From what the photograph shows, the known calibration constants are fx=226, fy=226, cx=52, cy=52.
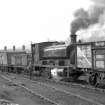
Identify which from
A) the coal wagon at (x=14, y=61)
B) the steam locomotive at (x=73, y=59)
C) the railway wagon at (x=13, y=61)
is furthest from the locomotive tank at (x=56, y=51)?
the railway wagon at (x=13, y=61)

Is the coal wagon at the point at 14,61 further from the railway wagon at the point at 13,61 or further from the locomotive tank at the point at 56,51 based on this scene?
the locomotive tank at the point at 56,51

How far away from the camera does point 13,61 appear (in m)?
32.5

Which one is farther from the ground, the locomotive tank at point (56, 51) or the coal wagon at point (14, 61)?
the locomotive tank at point (56, 51)

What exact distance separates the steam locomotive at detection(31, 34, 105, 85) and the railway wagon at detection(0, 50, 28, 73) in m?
4.38

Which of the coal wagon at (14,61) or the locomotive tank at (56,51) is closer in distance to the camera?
the locomotive tank at (56,51)

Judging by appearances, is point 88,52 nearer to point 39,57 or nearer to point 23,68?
point 39,57

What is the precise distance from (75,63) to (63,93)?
201 inches

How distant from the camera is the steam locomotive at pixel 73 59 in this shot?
15256mm

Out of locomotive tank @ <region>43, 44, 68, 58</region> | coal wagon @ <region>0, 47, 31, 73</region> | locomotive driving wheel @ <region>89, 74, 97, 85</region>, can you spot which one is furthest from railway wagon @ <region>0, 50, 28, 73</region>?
locomotive driving wheel @ <region>89, 74, 97, 85</region>

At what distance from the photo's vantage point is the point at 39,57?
2333 centimetres

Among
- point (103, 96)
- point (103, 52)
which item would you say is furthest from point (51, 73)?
point (103, 96)

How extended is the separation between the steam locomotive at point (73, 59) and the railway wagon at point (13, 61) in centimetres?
438

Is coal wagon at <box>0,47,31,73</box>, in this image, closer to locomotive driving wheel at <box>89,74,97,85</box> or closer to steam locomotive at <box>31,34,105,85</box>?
steam locomotive at <box>31,34,105,85</box>

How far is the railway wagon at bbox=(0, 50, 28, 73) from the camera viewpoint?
28.9 meters
